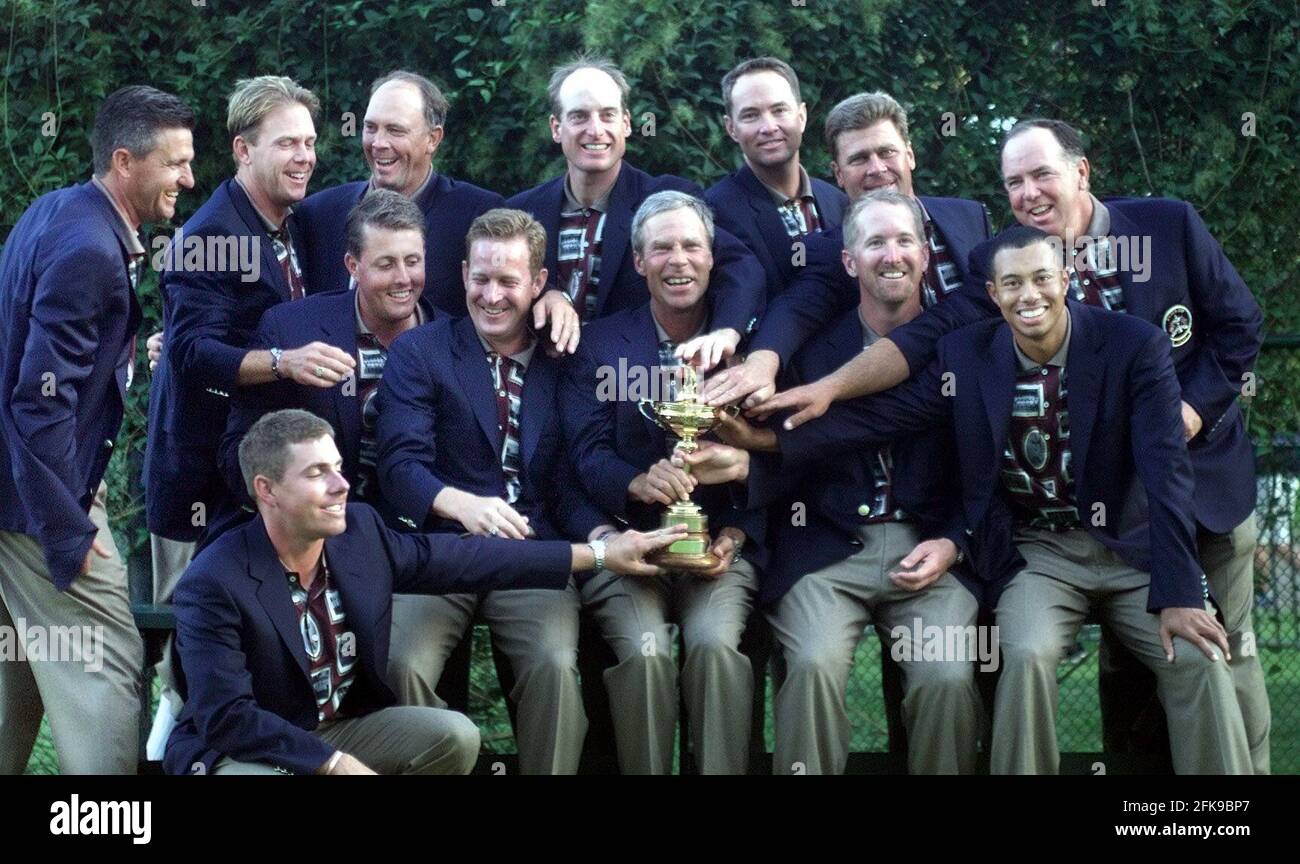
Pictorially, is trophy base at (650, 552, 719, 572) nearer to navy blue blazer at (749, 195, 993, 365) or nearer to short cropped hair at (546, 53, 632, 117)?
navy blue blazer at (749, 195, 993, 365)

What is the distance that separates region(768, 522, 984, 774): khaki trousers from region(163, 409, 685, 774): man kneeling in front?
0.71 meters

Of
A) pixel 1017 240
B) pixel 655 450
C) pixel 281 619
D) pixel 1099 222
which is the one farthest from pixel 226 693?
pixel 1099 222

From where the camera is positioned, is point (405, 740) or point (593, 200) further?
point (593, 200)

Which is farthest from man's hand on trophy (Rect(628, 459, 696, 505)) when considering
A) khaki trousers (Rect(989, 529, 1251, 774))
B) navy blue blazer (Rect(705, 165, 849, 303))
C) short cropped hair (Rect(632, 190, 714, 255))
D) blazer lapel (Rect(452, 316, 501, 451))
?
khaki trousers (Rect(989, 529, 1251, 774))

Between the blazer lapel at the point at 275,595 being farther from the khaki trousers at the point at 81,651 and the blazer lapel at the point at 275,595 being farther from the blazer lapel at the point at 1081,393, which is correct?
the blazer lapel at the point at 1081,393

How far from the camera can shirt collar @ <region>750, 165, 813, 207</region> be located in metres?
6.74

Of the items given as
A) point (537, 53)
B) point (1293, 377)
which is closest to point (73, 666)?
point (537, 53)

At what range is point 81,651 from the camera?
5.77 meters

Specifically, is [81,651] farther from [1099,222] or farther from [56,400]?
[1099,222]

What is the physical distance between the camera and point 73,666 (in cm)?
576

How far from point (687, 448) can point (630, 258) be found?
0.87 metres
